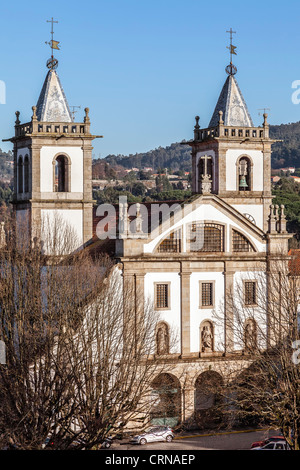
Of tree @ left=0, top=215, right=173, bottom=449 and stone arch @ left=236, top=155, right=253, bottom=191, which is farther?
stone arch @ left=236, top=155, right=253, bottom=191

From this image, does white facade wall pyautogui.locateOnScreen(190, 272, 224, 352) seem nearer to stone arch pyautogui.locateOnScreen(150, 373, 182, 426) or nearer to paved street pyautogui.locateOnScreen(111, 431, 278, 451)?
stone arch pyautogui.locateOnScreen(150, 373, 182, 426)

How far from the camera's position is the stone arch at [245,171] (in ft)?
201

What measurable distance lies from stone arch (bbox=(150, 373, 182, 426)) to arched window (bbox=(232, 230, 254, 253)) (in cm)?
853

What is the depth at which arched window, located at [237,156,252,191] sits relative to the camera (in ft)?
202

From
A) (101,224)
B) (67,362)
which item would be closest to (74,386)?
(67,362)

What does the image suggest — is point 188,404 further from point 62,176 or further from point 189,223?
point 62,176

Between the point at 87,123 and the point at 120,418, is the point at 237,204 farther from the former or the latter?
the point at 120,418

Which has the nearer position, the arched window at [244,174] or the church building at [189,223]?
the church building at [189,223]

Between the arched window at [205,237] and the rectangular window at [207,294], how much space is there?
2.04 metres

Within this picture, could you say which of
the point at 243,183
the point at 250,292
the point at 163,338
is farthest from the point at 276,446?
the point at 243,183

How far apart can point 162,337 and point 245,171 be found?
13084mm

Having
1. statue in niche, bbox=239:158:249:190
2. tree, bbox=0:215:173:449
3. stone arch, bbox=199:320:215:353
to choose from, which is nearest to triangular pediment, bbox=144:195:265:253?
tree, bbox=0:215:173:449

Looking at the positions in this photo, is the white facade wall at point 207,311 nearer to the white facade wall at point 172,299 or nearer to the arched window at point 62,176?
the white facade wall at point 172,299

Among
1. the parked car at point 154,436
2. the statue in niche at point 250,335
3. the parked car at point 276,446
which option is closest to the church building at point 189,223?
the statue in niche at point 250,335
